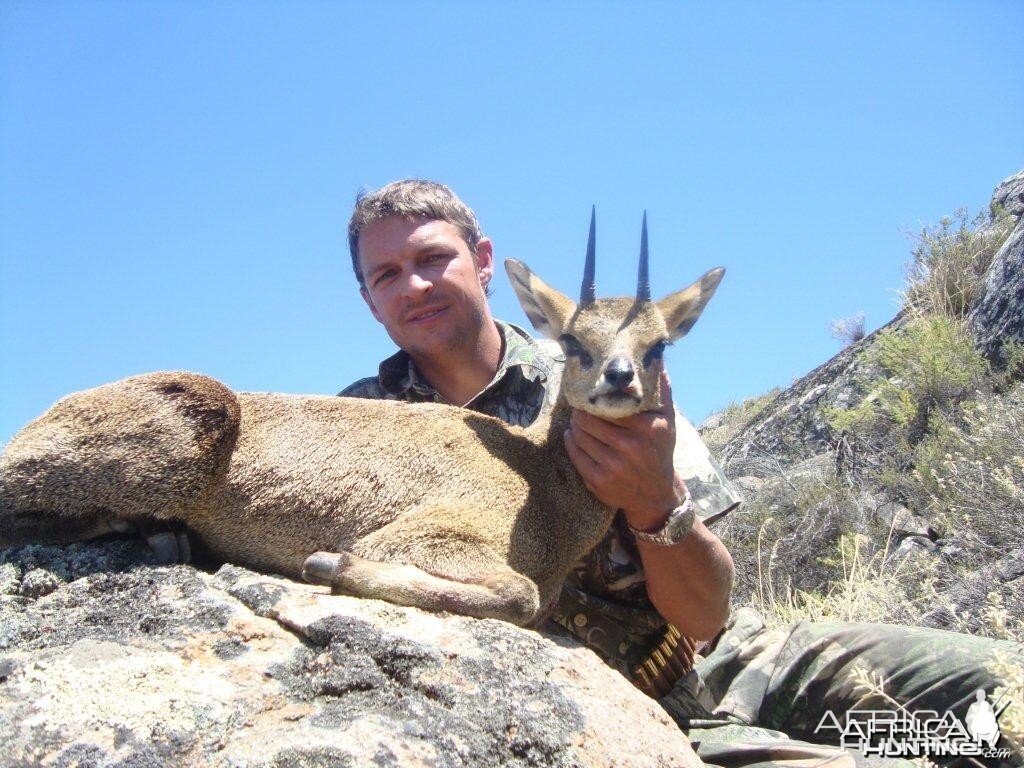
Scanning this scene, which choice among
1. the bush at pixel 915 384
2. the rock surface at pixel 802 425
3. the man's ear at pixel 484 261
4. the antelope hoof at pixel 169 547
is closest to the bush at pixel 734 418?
the rock surface at pixel 802 425

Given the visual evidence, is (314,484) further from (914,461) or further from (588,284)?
(914,461)

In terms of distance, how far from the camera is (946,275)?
15.2 meters

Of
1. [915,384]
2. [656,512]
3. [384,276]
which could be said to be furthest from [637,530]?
[915,384]

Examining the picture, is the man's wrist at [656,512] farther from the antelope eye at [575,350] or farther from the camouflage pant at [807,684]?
the camouflage pant at [807,684]

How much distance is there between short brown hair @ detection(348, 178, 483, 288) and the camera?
24.1 feet

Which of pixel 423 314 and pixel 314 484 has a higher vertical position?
pixel 423 314

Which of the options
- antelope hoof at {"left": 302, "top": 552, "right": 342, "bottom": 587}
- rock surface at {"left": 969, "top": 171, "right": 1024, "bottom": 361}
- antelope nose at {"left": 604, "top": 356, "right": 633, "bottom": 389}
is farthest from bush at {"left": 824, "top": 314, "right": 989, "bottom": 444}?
antelope hoof at {"left": 302, "top": 552, "right": 342, "bottom": 587}

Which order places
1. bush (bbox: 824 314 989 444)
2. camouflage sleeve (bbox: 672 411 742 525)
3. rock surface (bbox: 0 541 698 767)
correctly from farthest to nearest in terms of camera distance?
bush (bbox: 824 314 989 444) → camouflage sleeve (bbox: 672 411 742 525) → rock surface (bbox: 0 541 698 767)

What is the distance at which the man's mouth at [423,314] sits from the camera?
7.18m

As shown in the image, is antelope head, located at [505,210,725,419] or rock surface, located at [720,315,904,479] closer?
antelope head, located at [505,210,725,419]

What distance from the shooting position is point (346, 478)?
17.2 feet

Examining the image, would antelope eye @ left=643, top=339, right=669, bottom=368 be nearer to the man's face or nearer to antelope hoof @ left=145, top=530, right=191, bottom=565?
the man's face

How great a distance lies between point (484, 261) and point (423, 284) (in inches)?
50.6

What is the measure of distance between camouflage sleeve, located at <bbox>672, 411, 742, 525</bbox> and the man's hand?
0.81 metres
